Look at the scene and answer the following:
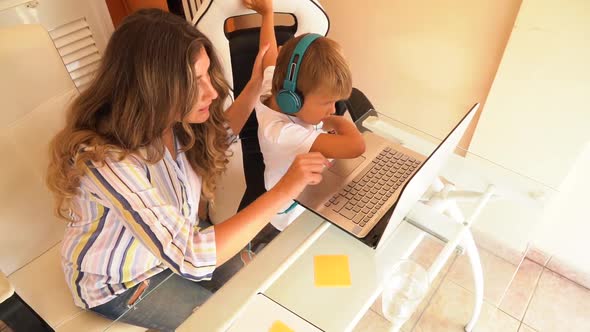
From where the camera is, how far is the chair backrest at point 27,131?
1.00 m

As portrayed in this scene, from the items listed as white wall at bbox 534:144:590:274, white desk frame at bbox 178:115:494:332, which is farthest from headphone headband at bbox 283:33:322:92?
white wall at bbox 534:144:590:274

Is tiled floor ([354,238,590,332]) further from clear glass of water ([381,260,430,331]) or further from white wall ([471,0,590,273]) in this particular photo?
white wall ([471,0,590,273])

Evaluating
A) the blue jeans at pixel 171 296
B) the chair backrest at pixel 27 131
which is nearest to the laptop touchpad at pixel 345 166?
the blue jeans at pixel 171 296

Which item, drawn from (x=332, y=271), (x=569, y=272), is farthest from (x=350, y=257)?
(x=569, y=272)

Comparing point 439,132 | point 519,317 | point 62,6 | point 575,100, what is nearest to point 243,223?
point 439,132

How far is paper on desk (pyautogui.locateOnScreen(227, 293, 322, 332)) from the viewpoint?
0.73 m

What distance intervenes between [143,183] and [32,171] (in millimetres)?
497

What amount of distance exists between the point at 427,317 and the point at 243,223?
1.44 feet

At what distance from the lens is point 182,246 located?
2.57 ft

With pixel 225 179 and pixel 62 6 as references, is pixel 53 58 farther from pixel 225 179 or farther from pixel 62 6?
pixel 62 6

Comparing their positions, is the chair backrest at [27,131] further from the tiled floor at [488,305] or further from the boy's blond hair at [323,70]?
the tiled floor at [488,305]

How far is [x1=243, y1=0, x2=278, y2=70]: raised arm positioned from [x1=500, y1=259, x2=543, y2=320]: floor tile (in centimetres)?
127

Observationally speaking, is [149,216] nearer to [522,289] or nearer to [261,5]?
[261,5]

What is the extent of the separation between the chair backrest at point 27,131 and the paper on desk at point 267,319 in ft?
2.37
